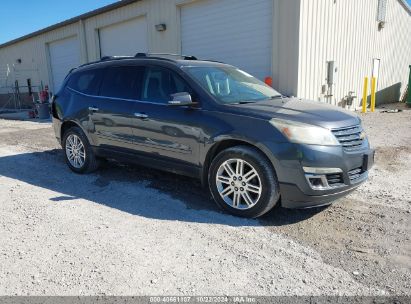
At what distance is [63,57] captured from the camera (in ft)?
60.5

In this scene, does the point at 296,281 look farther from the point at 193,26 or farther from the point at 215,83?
the point at 193,26

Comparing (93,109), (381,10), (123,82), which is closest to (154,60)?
(123,82)

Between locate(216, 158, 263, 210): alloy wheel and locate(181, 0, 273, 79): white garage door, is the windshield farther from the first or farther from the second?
locate(181, 0, 273, 79): white garage door

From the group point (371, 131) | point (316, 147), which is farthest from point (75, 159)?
point (371, 131)

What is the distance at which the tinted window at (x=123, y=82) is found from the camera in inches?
197

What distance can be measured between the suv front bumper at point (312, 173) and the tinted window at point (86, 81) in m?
3.25

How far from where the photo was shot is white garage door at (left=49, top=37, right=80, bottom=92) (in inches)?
683

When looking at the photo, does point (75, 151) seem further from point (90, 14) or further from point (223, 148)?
point (90, 14)

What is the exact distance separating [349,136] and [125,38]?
12598mm

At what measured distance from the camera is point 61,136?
242 inches

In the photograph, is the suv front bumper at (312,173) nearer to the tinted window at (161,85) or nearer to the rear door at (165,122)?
the rear door at (165,122)

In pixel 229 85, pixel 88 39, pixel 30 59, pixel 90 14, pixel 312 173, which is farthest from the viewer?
pixel 30 59

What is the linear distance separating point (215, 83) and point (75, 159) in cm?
282

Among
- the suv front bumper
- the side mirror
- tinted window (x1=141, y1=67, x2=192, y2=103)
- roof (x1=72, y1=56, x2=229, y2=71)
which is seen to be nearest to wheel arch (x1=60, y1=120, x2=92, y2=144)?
roof (x1=72, y1=56, x2=229, y2=71)
